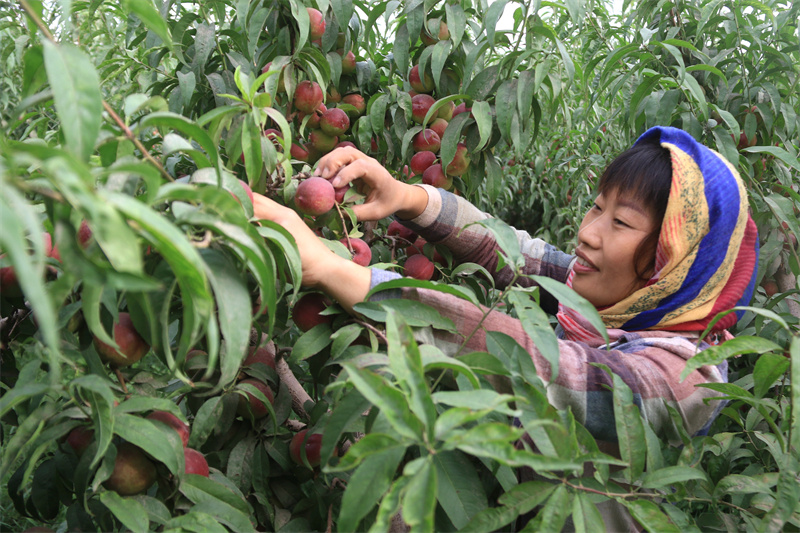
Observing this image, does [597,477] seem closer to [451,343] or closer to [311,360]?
[451,343]

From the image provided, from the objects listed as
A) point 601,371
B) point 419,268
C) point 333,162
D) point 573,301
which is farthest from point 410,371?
point 419,268

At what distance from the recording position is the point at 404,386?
1.61 ft

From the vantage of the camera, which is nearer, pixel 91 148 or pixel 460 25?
pixel 91 148

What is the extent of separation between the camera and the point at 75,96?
403mm

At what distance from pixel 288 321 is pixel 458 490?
462 millimetres

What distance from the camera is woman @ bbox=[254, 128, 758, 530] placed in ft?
2.86

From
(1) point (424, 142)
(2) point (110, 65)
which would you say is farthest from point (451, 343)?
(2) point (110, 65)

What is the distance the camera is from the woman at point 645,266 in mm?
873

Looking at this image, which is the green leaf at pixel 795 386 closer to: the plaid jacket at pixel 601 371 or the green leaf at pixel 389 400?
the plaid jacket at pixel 601 371

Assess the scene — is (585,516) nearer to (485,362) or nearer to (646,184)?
(485,362)

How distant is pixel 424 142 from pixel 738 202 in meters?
0.62

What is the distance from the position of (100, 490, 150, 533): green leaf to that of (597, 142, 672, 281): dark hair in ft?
3.00

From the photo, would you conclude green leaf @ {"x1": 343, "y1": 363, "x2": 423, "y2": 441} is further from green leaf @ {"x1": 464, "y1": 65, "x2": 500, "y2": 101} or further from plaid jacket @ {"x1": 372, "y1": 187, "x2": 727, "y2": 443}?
green leaf @ {"x1": 464, "y1": 65, "x2": 500, "y2": 101}

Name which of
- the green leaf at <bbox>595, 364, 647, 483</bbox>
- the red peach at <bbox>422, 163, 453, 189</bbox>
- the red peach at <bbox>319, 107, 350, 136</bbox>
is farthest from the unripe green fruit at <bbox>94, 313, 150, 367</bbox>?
the red peach at <bbox>422, 163, 453, 189</bbox>
